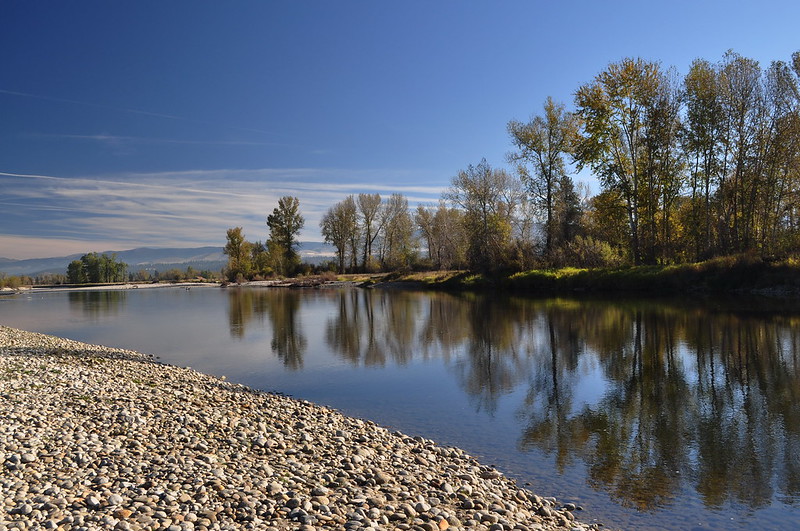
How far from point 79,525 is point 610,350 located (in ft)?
48.9

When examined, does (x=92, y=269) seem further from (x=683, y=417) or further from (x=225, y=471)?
(x=683, y=417)

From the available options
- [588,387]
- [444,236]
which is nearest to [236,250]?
[444,236]

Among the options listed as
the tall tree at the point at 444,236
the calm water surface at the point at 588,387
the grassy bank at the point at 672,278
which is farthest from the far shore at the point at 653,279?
the tall tree at the point at 444,236

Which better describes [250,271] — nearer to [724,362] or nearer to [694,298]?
[694,298]

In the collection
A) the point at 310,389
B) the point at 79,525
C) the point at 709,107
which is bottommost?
the point at 310,389

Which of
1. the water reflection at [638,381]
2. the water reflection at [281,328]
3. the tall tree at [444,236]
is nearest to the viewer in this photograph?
the water reflection at [638,381]

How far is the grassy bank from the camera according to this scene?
1118 inches

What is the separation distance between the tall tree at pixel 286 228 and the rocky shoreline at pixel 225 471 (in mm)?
75083

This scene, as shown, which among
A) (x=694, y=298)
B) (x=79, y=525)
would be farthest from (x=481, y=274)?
(x=79, y=525)

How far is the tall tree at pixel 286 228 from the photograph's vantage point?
84.2 metres

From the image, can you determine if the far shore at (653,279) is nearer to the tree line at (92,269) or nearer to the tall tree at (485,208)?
the tall tree at (485,208)

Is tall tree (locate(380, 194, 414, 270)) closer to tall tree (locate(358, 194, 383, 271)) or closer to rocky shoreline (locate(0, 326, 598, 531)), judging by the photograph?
tall tree (locate(358, 194, 383, 271))

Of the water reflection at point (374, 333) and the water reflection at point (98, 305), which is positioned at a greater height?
the water reflection at point (98, 305)

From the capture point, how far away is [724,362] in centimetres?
1361
